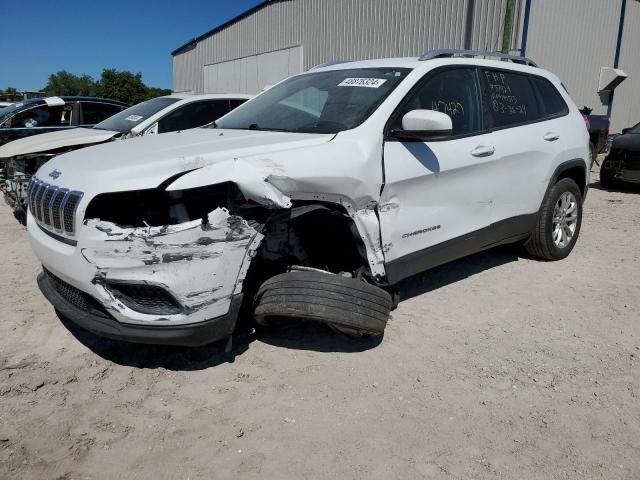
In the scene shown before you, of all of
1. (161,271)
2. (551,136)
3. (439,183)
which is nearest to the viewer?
(161,271)

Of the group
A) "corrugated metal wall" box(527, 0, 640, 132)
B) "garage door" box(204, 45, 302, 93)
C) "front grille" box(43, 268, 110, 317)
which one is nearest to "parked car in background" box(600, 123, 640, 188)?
"corrugated metal wall" box(527, 0, 640, 132)

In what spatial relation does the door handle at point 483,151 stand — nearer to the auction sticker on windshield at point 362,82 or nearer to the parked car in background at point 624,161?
the auction sticker on windshield at point 362,82

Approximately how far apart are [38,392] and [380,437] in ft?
6.12

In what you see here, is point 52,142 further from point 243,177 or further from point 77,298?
point 243,177

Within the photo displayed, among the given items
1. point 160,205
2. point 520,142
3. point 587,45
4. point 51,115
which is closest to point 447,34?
point 587,45

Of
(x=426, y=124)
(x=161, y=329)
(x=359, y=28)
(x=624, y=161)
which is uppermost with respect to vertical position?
(x=359, y=28)

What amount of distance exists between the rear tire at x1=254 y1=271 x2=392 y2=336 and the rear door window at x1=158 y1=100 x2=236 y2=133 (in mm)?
4565

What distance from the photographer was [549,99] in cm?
488

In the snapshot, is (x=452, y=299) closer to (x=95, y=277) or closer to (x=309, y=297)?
(x=309, y=297)

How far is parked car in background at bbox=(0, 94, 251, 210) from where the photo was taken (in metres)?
5.97

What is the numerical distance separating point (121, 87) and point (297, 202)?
202ft

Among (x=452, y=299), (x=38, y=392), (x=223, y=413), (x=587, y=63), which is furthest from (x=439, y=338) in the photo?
(x=587, y=63)

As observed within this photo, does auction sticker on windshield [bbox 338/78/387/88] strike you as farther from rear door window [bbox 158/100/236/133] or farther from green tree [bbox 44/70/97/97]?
green tree [bbox 44/70/97/97]

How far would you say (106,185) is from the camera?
8.64 ft
